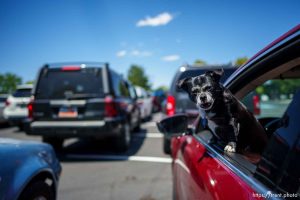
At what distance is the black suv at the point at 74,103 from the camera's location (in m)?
6.04

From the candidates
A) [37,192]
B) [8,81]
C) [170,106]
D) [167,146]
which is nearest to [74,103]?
[170,106]

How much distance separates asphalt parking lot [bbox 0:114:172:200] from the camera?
411 cm

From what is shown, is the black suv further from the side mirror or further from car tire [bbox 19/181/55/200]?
the side mirror

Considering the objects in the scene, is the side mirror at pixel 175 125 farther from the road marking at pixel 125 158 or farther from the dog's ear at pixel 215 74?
the road marking at pixel 125 158

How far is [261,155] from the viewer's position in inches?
53.6

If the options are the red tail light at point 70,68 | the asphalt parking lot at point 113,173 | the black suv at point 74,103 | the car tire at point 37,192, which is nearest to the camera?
the car tire at point 37,192

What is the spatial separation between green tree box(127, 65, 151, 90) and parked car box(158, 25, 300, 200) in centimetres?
8702

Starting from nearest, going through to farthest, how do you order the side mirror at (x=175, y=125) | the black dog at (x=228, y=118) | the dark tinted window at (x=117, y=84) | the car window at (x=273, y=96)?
1. the black dog at (x=228, y=118)
2. the car window at (x=273, y=96)
3. the side mirror at (x=175, y=125)
4. the dark tinted window at (x=117, y=84)

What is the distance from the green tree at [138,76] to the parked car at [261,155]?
87018mm

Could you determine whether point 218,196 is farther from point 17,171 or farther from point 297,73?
point 17,171

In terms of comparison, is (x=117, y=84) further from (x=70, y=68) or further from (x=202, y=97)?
(x=202, y=97)

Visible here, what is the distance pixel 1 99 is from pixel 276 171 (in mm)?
13522

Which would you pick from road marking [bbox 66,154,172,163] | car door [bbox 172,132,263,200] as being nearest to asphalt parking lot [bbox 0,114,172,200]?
road marking [bbox 66,154,172,163]

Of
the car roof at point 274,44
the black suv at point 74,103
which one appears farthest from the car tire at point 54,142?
the car roof at point 274,44
